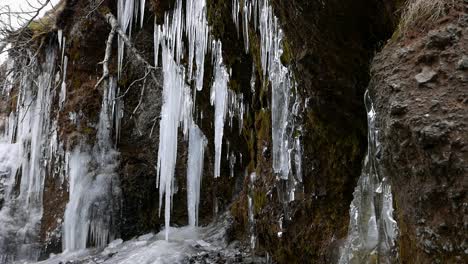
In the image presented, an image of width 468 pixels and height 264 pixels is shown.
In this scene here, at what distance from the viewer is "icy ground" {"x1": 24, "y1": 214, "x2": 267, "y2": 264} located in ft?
19.5

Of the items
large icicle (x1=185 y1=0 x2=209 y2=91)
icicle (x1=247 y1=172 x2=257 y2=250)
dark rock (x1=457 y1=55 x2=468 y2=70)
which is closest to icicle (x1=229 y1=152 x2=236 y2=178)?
large icicle (x1=185 y1=0 x2=209 y2=91)

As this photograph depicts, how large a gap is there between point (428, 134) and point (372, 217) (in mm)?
1118

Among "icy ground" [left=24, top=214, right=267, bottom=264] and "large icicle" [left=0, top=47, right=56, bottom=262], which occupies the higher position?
"large icicle" [left=0, top=47, right=56, bottom=262]

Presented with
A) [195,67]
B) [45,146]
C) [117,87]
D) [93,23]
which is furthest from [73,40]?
[195,67]

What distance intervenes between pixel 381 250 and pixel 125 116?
6.83 metres

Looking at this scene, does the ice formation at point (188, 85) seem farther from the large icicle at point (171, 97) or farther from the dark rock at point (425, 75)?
the dark rock at point (425, 75)

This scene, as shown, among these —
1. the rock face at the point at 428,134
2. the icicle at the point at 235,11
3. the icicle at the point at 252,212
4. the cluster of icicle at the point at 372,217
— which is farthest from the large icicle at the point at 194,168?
the rock face at the point at 428,134

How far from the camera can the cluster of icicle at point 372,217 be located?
2559 mm

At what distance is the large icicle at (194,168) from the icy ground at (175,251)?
281 mm

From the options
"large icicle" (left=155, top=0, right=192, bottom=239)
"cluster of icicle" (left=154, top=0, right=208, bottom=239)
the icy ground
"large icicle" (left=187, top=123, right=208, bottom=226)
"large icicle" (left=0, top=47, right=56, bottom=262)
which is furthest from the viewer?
"large icicle" (left=0, top=47, right=56, bottom=262)

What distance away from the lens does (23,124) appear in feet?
32.4

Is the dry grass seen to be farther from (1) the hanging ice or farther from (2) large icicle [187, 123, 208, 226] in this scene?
(1) the hanging ice

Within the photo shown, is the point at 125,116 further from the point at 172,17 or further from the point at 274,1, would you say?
the point at 274,1

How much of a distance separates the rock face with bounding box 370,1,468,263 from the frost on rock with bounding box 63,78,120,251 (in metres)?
6.57
